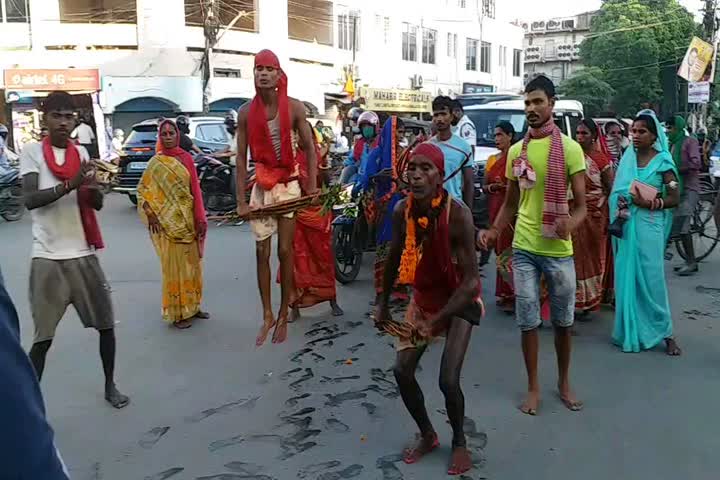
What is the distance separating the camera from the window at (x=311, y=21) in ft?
124

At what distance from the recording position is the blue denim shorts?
15.0 feet

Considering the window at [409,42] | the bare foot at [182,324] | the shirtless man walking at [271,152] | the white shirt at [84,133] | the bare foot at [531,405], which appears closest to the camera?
the bare foot at [531,405]

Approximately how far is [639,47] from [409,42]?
1678 cm

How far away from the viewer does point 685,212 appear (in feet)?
27.9

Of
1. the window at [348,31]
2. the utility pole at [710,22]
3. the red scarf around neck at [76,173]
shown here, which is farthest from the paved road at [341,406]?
the window at [348,31]

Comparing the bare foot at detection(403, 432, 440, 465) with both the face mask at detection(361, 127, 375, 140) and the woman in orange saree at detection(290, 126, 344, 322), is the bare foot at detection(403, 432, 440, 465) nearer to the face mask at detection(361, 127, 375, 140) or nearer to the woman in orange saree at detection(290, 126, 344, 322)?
the woman in orange saree at detection(290, 126, 344, 322)

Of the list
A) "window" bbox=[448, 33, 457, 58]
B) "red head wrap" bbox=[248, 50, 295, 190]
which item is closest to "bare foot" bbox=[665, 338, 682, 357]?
"red head wrap" bbox=[248, 50, 295, 190]

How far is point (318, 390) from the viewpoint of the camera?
5020mm

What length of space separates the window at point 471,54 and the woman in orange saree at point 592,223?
44.4m

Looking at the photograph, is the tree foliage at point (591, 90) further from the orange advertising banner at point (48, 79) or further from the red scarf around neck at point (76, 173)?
the red scarf around neck at point (76, 173)

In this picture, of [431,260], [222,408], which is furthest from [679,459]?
[222,408]

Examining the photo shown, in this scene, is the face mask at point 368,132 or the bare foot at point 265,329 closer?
the bare foot at point 265,329

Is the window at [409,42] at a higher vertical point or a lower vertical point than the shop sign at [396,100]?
higher

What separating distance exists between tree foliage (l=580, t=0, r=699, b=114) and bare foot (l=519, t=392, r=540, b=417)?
156 ft
